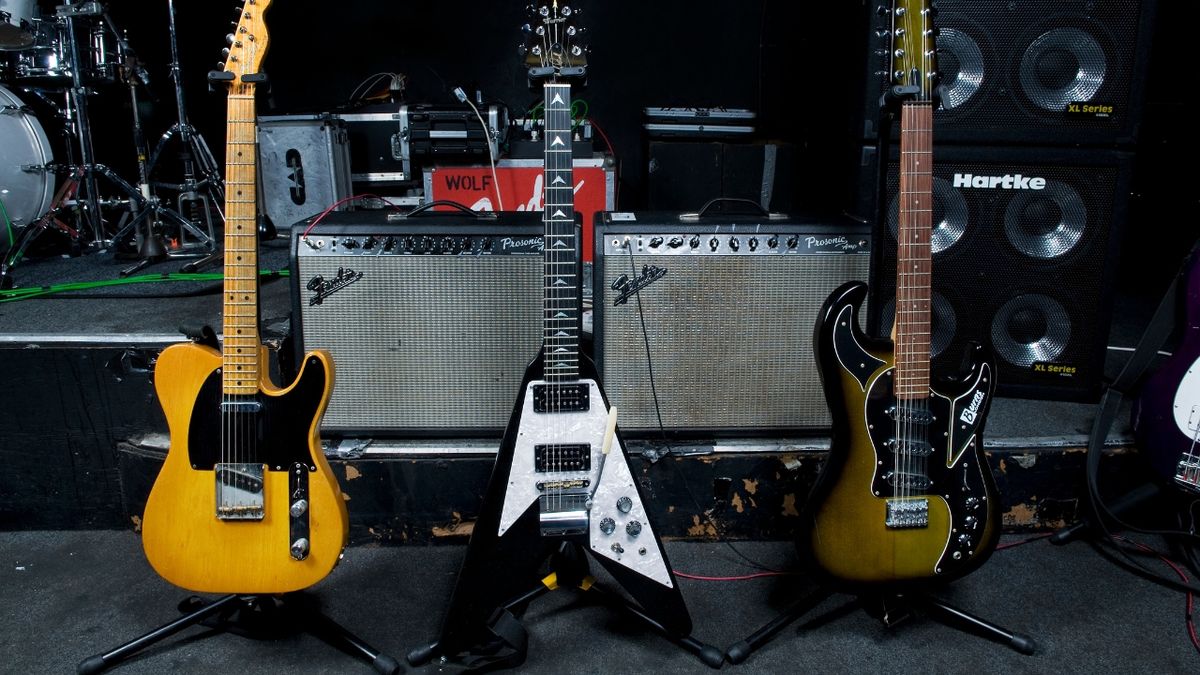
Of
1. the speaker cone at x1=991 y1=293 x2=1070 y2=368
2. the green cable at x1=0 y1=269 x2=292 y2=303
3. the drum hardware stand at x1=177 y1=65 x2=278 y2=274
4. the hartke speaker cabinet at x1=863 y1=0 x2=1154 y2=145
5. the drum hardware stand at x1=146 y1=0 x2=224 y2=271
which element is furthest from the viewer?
the drum hardware stand at x1=146 y1=0 x2=224 y2=271

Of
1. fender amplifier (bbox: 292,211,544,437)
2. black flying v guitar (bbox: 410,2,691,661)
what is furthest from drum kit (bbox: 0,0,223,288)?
black flying v guitar (bbox: 410,2,691,661)

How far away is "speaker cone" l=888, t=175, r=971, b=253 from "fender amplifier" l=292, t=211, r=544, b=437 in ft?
2.93

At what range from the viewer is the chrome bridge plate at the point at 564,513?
146 centimetres

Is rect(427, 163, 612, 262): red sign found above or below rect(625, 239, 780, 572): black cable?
above

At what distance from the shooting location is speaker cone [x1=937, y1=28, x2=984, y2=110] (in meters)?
1.85

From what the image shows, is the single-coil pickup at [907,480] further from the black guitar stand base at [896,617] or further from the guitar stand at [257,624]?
the guitar stand at [257,624]

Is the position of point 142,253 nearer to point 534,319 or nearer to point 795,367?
point 534,319

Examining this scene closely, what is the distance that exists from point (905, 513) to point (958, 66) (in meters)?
1.04

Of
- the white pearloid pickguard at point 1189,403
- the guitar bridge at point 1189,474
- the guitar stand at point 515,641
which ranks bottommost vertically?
the guitar stand at point 515,641

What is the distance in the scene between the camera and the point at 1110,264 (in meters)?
1.93

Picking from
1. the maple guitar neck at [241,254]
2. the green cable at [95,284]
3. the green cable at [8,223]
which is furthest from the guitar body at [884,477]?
the green cable at [8,223]

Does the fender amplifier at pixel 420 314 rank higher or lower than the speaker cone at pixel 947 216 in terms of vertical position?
lower

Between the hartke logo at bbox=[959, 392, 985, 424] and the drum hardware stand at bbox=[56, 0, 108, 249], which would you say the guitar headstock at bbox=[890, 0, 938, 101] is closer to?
the hartke logo at bbox=[959, 392, 985, 424]

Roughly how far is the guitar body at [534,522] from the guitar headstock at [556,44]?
51 cm
